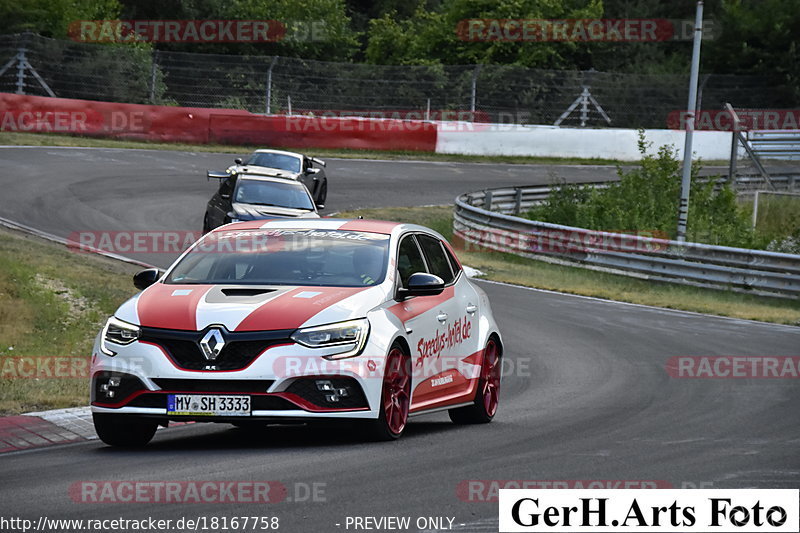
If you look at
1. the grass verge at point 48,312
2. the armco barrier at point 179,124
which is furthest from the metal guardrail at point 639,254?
the armco barrier at point 179,124

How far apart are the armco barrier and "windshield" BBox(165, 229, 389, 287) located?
31.8 meters

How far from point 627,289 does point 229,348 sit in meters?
18.0

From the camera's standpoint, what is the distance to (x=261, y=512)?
674 centimetres

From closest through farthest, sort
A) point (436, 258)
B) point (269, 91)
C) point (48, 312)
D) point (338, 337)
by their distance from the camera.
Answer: point (338, 337) < point (436, 258) < point (48, 312) < point (269, 91)

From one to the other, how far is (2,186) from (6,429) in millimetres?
21142

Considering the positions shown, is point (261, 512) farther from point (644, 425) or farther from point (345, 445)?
point (644, 425)

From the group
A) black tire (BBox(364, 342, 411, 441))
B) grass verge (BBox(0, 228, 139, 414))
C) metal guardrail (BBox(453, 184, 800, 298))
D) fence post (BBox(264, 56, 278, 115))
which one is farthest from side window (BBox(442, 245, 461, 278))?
fence post (BBox(264, 56, 278, 115))

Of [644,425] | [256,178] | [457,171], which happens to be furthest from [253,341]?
[457,171]

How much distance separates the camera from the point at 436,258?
427 inches

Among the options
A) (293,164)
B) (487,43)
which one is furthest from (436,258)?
(487,43)

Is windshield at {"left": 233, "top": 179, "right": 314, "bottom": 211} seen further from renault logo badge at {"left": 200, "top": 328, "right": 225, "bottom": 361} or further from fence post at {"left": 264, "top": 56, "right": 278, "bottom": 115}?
fence post at {"left": 264, "top": 56, "right": 278, "bottom": 115}

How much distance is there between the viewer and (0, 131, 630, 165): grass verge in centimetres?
3909

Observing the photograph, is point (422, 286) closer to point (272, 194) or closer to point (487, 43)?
point (272, 194)

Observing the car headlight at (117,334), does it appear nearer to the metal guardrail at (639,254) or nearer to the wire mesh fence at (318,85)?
the metal guardrail at (639,254)
